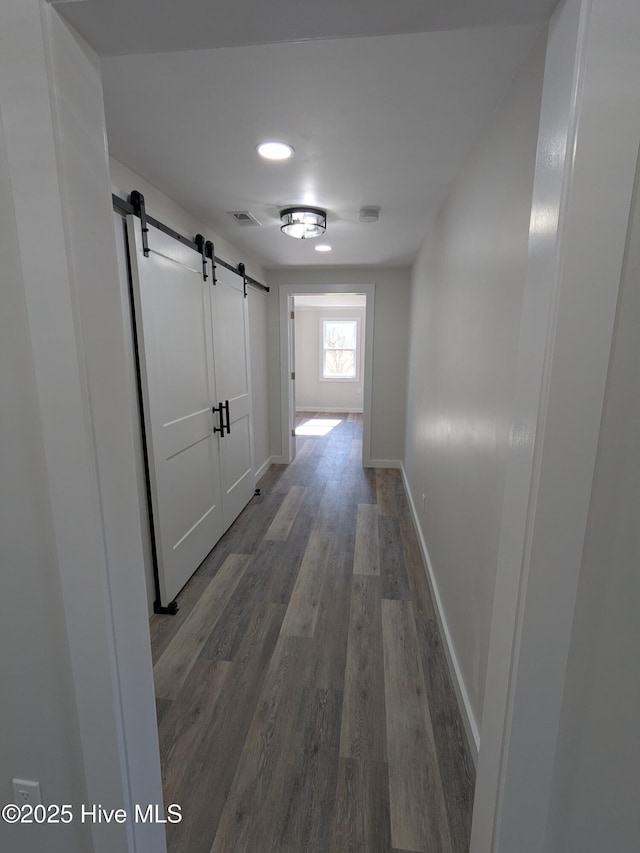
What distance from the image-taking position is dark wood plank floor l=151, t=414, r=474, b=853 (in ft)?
3.99

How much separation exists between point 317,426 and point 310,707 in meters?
5.80

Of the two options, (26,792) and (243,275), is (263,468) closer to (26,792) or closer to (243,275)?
(243,275)

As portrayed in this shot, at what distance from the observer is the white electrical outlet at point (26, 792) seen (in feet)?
3.11

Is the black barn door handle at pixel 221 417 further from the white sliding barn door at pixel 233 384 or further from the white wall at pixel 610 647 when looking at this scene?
the white wall at pixel 610 647

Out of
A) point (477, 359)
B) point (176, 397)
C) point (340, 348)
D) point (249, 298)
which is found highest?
point (249, 298)

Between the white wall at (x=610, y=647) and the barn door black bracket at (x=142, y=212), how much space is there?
2.00 metres

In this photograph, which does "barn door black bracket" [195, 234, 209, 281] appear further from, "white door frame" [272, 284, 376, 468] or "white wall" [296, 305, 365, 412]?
"white wall" [296, 305, 365, 412]

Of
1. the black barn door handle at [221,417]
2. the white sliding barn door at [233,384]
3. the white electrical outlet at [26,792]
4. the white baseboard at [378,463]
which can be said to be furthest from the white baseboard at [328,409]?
the white electrical outlet at [26,792]

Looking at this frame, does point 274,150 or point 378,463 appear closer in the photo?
point 274,150

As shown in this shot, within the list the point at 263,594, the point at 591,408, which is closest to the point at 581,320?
the point at 591,408

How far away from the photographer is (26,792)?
95 cm

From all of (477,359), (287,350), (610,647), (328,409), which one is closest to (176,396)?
(477,359)

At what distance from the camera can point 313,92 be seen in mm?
1303

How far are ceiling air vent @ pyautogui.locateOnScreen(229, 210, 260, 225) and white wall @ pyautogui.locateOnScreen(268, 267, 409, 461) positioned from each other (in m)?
1.80
